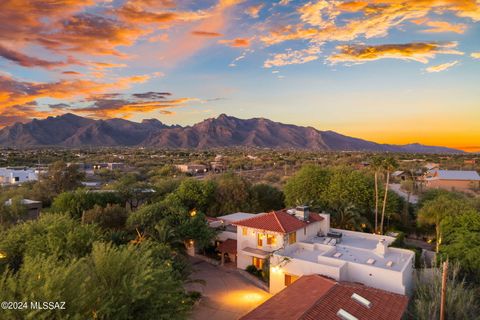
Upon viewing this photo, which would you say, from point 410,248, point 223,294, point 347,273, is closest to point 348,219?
point 410,248

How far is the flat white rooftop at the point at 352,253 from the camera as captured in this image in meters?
21.7

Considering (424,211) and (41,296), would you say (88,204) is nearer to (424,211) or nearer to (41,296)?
(41,296)

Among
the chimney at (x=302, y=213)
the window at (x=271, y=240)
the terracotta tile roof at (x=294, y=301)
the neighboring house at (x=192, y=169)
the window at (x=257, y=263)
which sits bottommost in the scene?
the window at (x=257, y=263)

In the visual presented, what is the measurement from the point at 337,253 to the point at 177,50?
2943cm

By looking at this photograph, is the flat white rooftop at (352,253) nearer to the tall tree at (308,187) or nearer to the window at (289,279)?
the window at (289,279)

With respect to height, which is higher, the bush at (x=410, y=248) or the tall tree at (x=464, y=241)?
the tall tree at (x=464, y=241)

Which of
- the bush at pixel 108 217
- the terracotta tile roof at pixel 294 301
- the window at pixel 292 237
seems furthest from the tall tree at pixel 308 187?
the terracotta tile roof at pixel 294 301

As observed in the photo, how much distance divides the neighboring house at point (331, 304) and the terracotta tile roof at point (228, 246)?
10.2 metres

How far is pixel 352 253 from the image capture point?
23922 millimetres

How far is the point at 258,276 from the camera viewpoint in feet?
82.0

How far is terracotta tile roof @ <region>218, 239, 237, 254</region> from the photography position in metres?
28.1

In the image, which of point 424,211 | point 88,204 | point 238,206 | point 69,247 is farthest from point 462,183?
point 69,247

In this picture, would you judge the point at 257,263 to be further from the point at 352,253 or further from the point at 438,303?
the point at 438,303

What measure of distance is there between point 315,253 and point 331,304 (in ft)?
28.0
